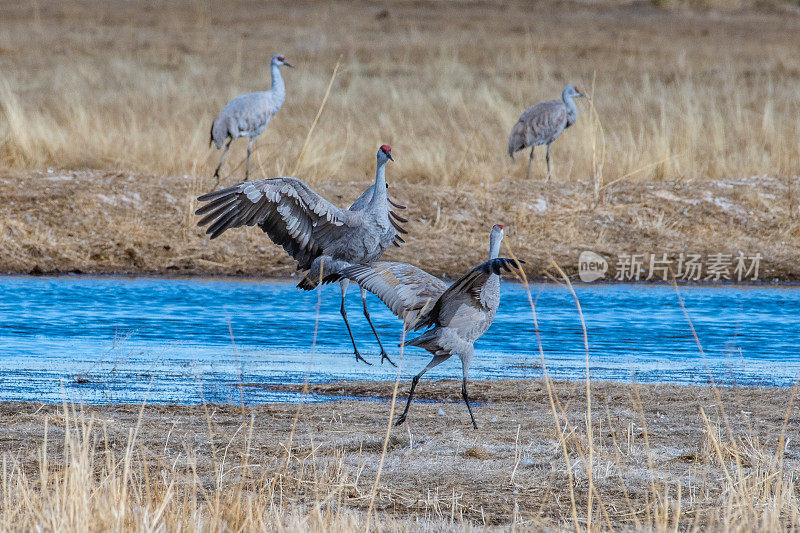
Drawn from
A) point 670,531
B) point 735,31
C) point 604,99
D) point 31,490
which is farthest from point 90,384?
point 735,31

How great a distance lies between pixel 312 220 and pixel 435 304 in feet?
7.58

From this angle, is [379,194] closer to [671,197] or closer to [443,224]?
[443,224]

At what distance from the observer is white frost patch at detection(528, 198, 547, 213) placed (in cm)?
1474

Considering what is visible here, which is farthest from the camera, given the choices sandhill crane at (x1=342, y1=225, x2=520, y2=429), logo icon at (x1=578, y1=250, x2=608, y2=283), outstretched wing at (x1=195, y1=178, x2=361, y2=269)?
logo icon at (x1=578, y1=250, x2=608, y2=283)

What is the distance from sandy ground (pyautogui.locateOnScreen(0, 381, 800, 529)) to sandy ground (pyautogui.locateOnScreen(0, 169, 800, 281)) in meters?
6.28

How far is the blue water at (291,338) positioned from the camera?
7527 mm

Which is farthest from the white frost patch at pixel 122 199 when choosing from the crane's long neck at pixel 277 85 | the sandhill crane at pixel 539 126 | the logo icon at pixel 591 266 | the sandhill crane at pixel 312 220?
the sandhill crane at pixel 312 220

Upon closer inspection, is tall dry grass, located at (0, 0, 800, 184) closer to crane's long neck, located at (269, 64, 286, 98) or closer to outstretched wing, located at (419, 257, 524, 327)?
crane's long neck, located at (269, 64, 286, 98)

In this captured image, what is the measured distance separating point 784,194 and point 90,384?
10.9 meters

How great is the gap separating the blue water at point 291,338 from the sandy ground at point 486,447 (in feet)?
1.32

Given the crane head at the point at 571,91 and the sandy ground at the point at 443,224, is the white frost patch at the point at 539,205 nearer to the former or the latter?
the sandy ground at the point at 443,224

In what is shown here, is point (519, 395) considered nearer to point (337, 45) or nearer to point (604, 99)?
point (604, 99)

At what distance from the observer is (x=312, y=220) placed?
8219 millimetres

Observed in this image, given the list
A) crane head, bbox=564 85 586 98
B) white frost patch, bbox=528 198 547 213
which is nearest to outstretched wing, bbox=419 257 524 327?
white frost patch, bbox=528 198 547 213
